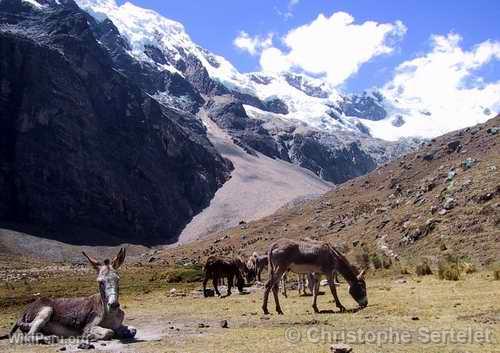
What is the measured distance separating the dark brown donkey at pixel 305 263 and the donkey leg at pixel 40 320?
8372 mm

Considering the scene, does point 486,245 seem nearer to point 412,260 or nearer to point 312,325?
point 412,260

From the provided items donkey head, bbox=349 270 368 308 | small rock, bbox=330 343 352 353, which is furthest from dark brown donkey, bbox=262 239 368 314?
small rock, bbox=330 343 352 353

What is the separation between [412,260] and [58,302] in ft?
103

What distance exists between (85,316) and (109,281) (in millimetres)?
2019

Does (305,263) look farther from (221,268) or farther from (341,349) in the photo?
(221,268)

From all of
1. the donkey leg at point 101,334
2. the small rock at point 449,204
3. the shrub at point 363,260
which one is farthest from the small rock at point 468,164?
the donkey leg at point 101,334

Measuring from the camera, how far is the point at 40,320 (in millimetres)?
16703

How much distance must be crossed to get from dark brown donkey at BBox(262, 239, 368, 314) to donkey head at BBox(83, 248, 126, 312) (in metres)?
7.34

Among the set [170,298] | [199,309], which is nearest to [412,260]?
[170,298]

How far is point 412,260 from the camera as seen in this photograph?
4241cm

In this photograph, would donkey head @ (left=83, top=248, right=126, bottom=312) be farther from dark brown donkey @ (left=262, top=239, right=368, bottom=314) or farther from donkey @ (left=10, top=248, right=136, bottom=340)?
dark brown donkey @ (left=262, top=239, right=368, bottom=314)

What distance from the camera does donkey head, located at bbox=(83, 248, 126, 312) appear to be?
15.3m

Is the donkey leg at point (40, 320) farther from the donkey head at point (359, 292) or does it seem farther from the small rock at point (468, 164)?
the small rock at point (468, 164)

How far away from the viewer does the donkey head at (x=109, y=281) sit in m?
15.3
